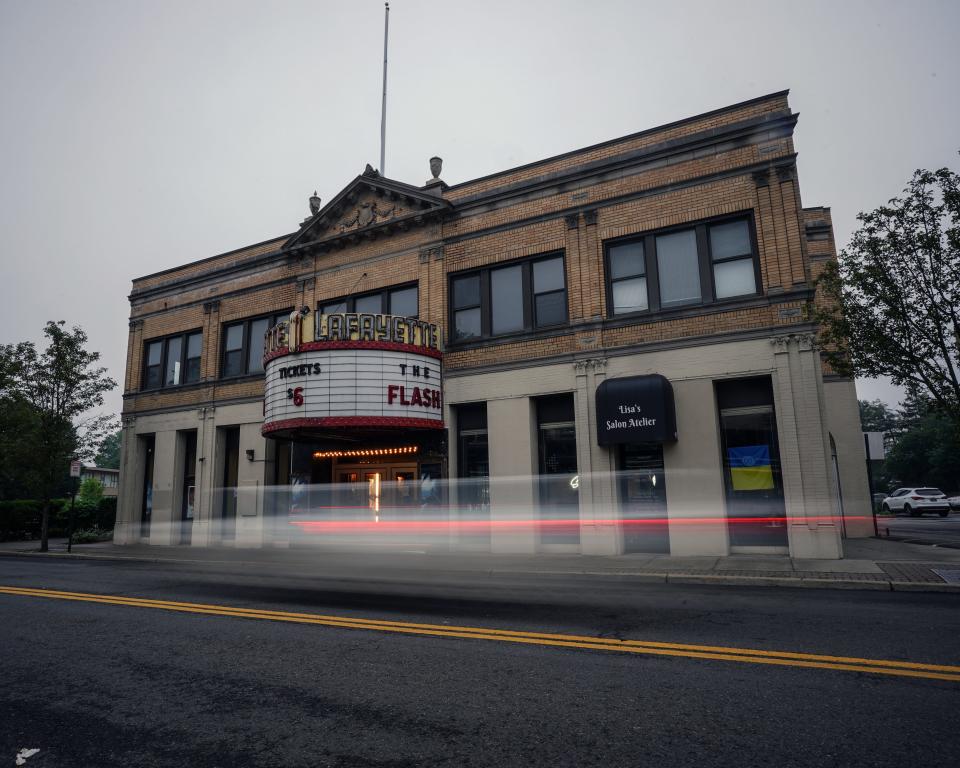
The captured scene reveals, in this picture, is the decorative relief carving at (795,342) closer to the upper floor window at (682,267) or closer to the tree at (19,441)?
the upper floor window at (682,267)

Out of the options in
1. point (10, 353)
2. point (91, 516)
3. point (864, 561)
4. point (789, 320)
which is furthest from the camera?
point (91, 516)

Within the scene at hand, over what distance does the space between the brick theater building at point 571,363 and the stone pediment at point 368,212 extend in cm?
8

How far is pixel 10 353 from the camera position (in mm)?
26625

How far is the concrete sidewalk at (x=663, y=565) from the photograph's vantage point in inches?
→ 397

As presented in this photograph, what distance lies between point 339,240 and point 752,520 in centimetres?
1542

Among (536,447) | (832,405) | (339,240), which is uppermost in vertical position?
(339,240)

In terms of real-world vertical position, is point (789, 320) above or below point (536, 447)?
A: above

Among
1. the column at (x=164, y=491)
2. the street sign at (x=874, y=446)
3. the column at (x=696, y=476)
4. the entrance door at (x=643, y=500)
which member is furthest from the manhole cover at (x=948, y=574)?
the column at (x=164, y=491)

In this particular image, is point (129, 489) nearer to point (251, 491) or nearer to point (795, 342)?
point (251, 491)

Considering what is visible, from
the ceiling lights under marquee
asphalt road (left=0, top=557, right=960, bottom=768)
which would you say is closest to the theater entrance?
the ceiling lights under marquee

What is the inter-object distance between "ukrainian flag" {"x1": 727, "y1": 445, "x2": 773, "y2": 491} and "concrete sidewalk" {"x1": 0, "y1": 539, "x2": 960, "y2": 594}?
1.67 metres

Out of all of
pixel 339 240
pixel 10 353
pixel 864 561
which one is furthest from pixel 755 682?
pixel 10 353

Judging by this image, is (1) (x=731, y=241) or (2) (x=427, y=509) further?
(2) (x=427, y=509)

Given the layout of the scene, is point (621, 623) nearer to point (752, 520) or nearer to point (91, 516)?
point (752, 520)
